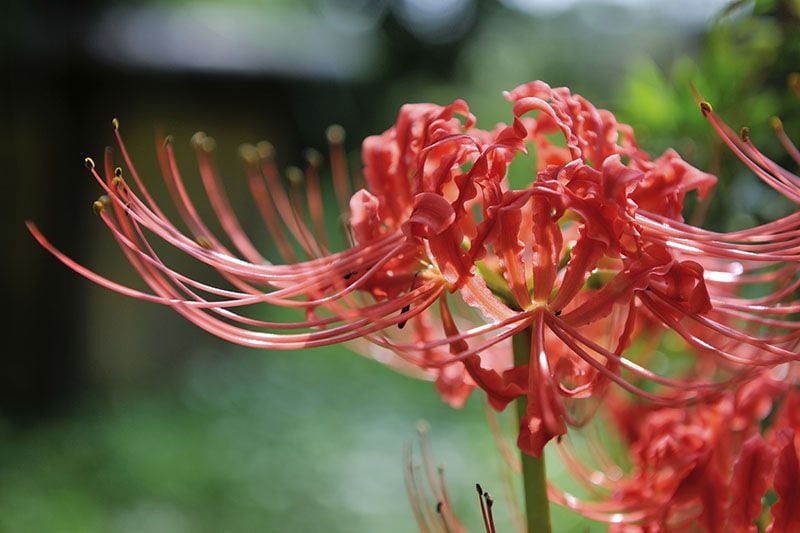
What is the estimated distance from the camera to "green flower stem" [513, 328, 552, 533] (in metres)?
0.56

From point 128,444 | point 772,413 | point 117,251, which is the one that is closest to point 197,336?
point 117,251

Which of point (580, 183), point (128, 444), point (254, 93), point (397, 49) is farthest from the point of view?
point (397, 49)

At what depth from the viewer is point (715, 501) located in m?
0.61

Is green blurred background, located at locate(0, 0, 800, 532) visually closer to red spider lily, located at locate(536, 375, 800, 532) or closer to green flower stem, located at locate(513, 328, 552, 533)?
red spider lily, located at locate(536, 375, 800, 532)

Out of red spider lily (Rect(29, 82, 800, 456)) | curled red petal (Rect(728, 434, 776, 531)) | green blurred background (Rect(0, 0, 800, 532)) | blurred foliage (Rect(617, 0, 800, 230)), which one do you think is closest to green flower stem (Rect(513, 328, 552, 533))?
red spider lily (Rect(29, 82, 800, 456))

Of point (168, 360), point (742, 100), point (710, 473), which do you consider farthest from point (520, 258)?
point (168, 360)

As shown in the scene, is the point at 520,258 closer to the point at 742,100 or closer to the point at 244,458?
the point at 742,100

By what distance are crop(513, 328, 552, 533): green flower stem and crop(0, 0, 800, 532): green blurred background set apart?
861 millimetres

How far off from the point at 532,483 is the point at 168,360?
518 centimetres

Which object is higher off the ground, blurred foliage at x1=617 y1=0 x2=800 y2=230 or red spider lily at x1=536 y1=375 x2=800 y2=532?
blurred foliage at x1=617 y1=0 x2=800 y2=230

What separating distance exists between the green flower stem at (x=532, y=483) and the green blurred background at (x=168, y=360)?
0.86 metres

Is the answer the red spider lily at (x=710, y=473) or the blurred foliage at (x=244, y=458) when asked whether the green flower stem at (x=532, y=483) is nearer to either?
the red spider lily at (x=710, y=473)

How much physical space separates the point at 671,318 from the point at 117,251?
5.15m

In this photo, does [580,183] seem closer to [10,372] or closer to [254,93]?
[10,372]
